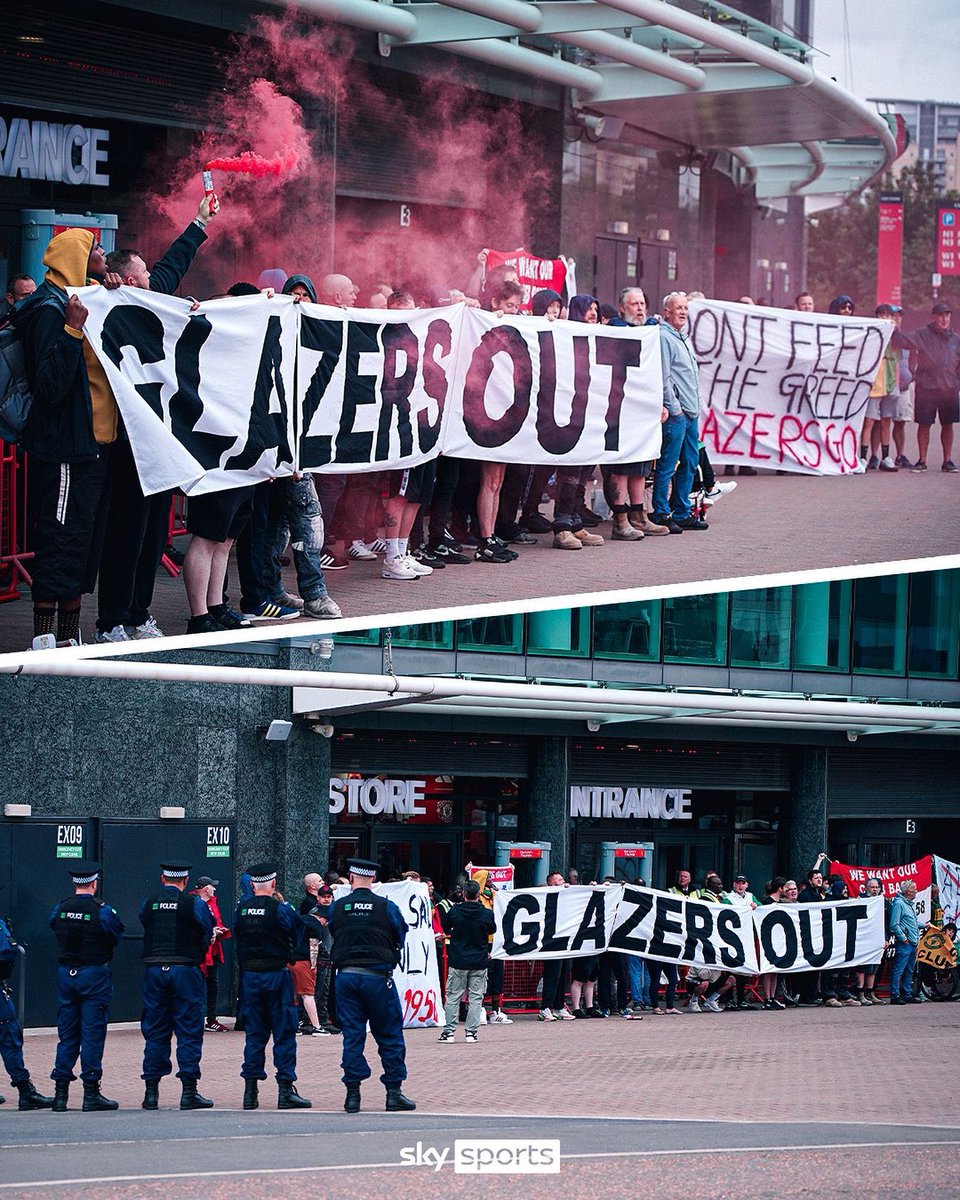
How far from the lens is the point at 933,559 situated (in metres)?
10.9

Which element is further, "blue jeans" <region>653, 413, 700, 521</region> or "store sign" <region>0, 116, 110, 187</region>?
"store sign" <region>0, 116, 110, 187</region>

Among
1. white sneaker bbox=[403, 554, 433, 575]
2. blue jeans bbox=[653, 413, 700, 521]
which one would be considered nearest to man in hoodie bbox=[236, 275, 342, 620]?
white sneaker bbox=[403, 554, 433, 575]

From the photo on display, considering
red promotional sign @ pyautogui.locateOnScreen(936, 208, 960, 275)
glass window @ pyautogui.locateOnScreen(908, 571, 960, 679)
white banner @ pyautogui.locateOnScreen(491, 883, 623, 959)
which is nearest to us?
white banner @ pyautogui.locateOnScreen(491, 883, 623, 959)

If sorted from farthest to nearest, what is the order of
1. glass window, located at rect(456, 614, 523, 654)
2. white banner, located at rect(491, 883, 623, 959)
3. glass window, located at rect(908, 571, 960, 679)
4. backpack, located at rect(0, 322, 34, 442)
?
glass window, located at rect(908, 571, 960, 679) < glass window, located at rect(456, 614, 523, 654) < white banner, located at rect(491, 883, 623, 959) < backpack, located at rect(0, 322, 34, 442)

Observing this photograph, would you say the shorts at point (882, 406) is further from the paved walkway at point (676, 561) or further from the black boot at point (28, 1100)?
the black boot at point (28, 1100)

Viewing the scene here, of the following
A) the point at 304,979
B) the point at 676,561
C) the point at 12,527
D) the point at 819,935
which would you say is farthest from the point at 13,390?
the point at 819,935

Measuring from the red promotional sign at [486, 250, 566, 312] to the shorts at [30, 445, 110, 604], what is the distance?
7006 mm

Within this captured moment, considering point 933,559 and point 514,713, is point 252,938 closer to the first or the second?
point 933,559

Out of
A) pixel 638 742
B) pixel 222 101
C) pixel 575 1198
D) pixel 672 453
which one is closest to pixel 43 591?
pixel 575 1198

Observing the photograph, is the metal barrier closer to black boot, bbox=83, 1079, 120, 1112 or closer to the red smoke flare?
the red smoke flare

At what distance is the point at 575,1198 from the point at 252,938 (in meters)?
3.68

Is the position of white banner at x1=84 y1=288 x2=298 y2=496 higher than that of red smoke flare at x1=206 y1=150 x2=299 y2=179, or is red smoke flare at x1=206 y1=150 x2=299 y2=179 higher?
red smoke flare at x1=206 y1=150 x2=299 y2=179

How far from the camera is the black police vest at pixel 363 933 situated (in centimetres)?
1070

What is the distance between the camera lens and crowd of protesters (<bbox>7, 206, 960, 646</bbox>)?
8.90 metres
